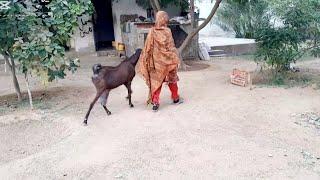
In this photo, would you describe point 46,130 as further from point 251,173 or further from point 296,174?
point 296,174

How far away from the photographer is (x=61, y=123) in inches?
219

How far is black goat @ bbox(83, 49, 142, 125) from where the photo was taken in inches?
218

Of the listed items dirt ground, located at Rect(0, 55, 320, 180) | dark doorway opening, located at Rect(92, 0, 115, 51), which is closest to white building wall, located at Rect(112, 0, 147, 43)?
dark doorway opening, located at Rect(92, 0, 115, 51)

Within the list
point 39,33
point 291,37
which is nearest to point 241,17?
point 291,37

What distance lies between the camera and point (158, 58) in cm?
582

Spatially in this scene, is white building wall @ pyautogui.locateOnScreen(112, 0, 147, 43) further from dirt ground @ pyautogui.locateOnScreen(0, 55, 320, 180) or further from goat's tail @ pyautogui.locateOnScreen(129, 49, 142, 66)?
goat's tail @ pyautogui.locateOnScreen(129, 49, 142, 66)

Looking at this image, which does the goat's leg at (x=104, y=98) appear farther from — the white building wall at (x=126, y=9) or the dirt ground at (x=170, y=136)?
the white building wall at (x=126, y=9)

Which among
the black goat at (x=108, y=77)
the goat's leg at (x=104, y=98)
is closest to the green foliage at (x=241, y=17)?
the black goat at (x=108, y=77)

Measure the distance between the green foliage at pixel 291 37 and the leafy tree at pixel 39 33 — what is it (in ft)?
11.0

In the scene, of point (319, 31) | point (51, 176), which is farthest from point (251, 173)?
point (319, 31)

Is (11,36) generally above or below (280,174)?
above

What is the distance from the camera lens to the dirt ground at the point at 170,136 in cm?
404

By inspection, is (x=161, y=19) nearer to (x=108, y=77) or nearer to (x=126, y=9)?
(x=108, y=77)

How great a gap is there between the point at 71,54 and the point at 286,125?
8.96 m
